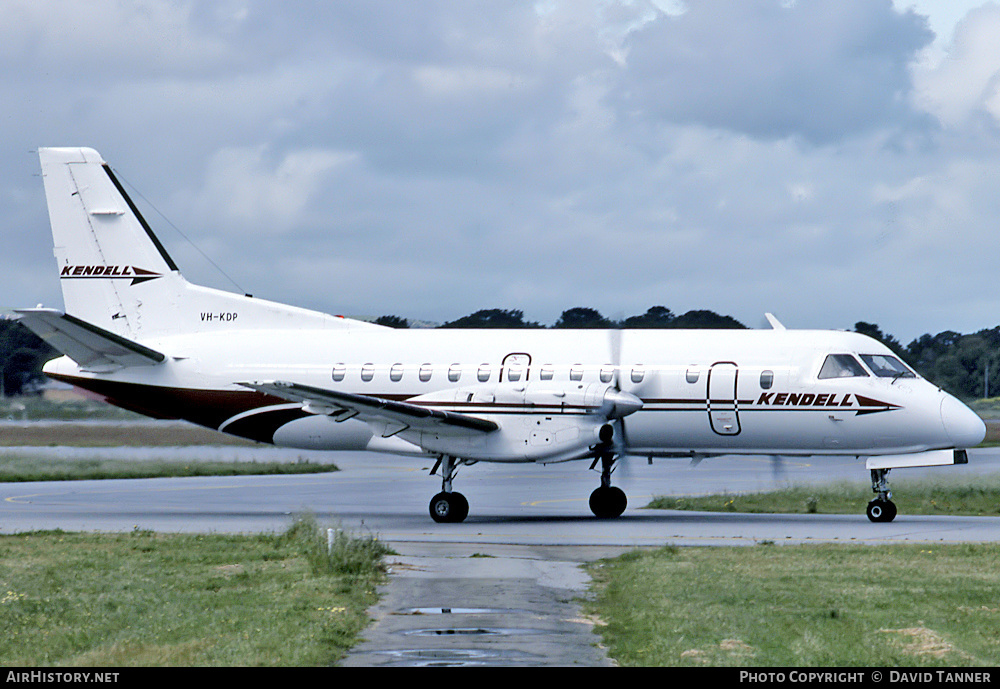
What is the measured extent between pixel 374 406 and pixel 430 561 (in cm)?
689

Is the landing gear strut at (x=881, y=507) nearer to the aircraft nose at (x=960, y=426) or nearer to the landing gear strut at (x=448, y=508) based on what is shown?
the aircraft nose at (x=960, y=426)

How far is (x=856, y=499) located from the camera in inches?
1225

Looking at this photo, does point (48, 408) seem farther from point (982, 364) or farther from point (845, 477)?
point (982, 364)

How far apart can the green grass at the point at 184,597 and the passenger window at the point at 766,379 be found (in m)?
9.84

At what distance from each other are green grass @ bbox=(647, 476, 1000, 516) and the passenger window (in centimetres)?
423

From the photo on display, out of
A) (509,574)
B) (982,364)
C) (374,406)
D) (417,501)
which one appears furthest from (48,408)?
(982,364)

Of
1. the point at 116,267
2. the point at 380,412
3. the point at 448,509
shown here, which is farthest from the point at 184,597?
the point at 116,267

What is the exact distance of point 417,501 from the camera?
3059 centimetres

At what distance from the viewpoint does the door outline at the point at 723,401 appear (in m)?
25.1

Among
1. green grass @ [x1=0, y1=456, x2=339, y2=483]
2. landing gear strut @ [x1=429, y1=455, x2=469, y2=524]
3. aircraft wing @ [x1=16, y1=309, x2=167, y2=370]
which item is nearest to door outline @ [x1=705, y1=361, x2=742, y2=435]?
landing gear strut @ [x1=429, y1=455, x2=469, y2=524]

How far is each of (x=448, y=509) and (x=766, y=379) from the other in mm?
7007

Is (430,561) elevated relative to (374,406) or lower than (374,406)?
lower

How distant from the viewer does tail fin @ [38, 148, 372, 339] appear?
29891 millimetres

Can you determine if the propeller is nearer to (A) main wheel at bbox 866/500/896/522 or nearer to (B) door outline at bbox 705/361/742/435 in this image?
(B) door outline at bbox 705/361/742/435
